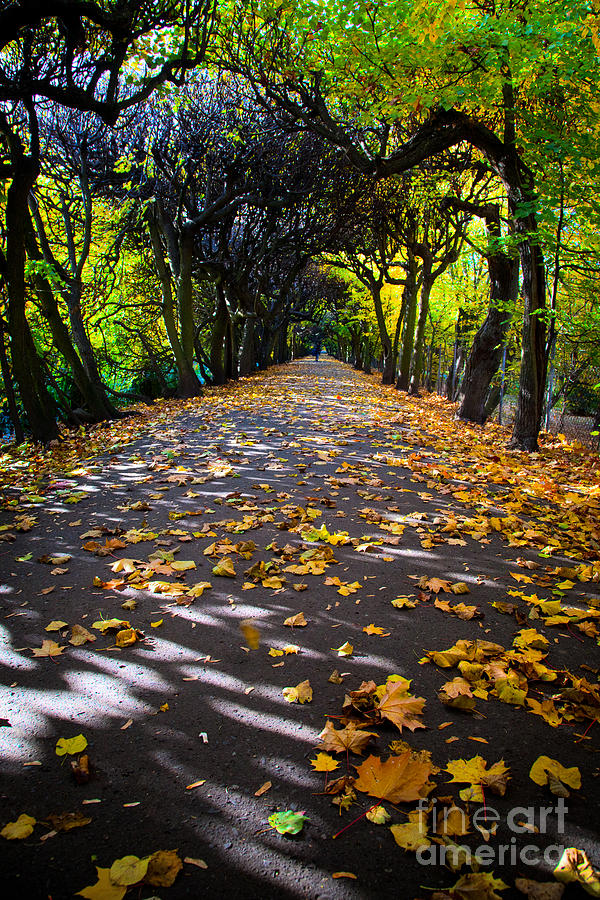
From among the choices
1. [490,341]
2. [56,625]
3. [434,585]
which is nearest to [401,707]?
[434,585]

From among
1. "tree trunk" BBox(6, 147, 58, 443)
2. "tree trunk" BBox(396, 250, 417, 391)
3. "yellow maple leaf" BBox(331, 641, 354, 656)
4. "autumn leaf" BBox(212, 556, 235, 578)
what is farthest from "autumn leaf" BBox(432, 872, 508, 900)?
"tree trunk" BBox(396, 250, 417, 391)

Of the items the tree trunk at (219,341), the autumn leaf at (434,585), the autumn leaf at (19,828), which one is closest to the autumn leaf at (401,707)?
the autumn leaf at (434,585)

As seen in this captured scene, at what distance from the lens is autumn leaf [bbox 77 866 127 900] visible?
1428 mm

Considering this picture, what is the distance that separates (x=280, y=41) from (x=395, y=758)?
13.0 meters

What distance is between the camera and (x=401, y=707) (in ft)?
7.10

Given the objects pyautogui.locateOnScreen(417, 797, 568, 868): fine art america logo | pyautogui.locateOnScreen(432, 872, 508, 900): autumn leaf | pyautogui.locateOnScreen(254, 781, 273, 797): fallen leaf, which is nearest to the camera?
pyautogui.locateOnScreen(432, 872, 508, 900): autumn leaf

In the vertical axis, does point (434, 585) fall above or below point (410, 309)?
below

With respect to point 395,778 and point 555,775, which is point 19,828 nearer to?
point 395,778

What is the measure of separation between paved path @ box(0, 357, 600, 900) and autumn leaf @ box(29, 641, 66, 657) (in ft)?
0.13

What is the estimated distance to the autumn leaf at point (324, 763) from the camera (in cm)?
187

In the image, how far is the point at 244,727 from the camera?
211 cm

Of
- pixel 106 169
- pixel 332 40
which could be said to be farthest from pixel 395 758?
pixel 106 169

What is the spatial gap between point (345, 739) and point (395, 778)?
0.84 feet

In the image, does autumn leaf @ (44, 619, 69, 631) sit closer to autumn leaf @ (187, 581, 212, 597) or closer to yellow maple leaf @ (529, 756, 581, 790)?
autumn leaf @ (187, 581, 212, 597)
